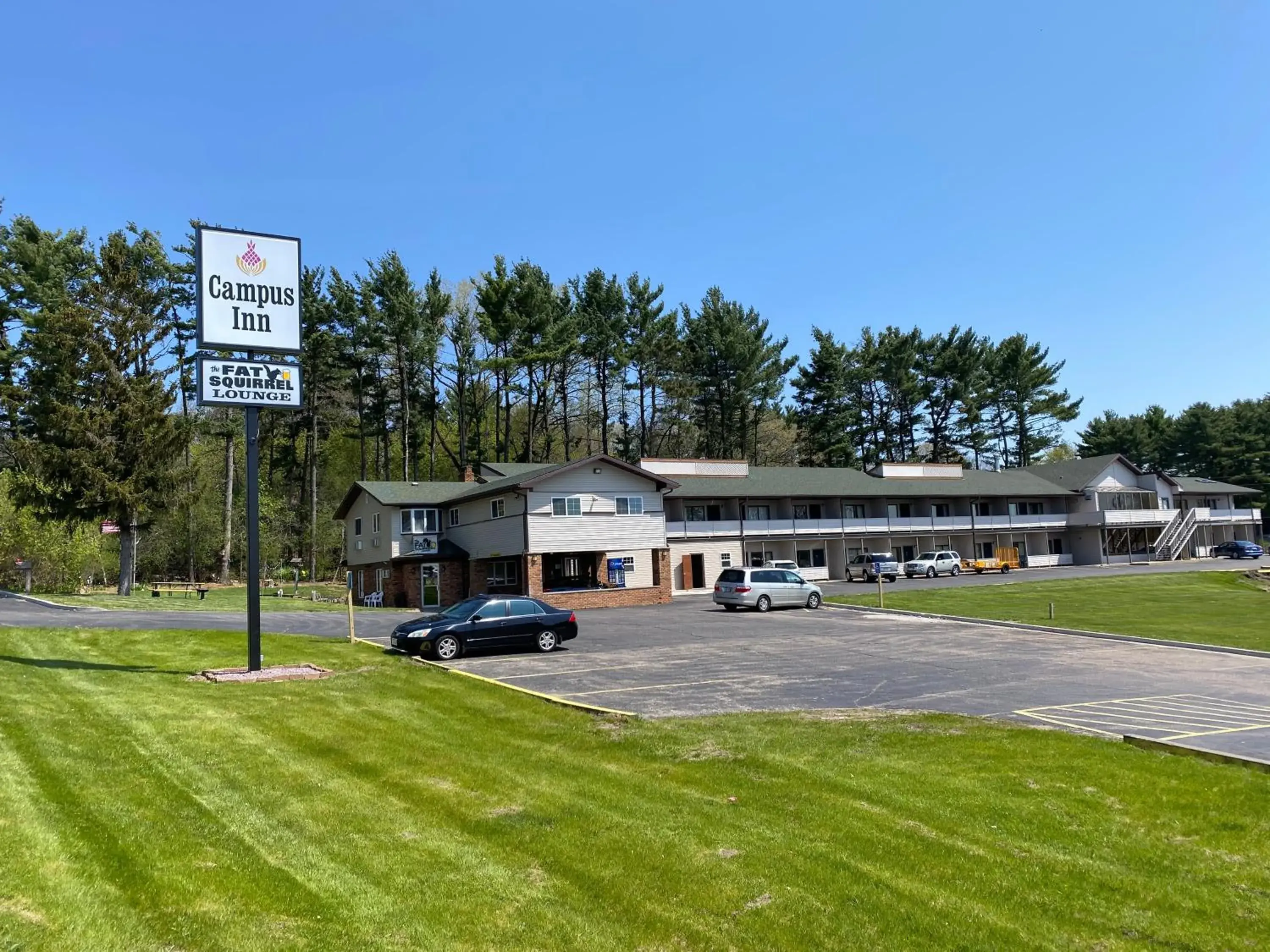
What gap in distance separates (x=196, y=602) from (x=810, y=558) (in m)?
36.1

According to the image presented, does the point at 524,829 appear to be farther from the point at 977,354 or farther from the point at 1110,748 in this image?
the point at 977,354

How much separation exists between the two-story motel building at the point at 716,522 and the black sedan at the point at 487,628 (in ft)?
56.6

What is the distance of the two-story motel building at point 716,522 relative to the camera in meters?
42.7

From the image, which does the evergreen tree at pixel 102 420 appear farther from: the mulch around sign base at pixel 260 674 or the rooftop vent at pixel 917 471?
the rooftop vent at pixel 917 471

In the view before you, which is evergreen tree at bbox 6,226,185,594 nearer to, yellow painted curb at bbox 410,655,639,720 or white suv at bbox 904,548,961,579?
yellow painted curb at bbox 410,655,639,720

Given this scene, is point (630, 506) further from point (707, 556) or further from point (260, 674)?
point (260, 674)

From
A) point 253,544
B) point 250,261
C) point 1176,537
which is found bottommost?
point 1176,537

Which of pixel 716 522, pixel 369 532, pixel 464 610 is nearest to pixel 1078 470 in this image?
pixel 716 522

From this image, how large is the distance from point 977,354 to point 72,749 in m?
78.6

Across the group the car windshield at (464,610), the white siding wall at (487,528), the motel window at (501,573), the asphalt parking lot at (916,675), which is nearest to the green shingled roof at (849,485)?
the motel window at (501,573)

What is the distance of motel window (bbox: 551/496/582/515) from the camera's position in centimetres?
4184

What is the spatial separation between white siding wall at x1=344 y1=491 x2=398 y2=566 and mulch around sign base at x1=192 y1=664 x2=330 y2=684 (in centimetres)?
2918

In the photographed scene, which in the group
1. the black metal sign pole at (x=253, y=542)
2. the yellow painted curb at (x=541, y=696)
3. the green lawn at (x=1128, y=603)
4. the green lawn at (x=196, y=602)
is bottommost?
the green lawn at (x=1128, y=603)

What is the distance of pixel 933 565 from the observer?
56.9 metres
